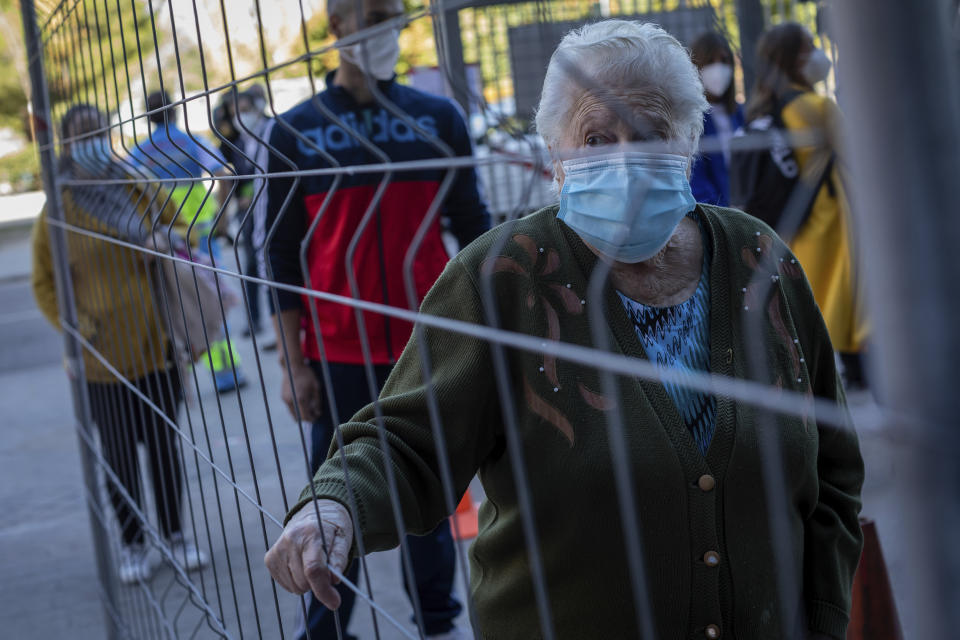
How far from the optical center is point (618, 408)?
1.43 metres

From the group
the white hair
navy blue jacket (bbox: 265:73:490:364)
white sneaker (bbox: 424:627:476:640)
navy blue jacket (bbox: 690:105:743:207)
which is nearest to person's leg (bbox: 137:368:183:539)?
navy blue jacket (bbox: 265:73:490:364)

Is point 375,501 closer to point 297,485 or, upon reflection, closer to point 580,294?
point 580,294

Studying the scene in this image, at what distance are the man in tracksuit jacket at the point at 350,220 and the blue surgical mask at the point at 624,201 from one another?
4.16ft

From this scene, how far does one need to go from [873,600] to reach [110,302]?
2259 millimetres

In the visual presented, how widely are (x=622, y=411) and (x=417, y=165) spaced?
2.13 feet

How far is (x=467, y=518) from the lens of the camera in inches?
170

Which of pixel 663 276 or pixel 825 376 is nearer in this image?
pixel 663 276

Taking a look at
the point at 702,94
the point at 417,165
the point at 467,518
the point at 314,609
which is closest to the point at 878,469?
the point at 467,518

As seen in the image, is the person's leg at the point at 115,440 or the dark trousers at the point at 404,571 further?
the person's leg at the point at 115,440

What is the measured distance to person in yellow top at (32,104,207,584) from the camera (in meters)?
2.78

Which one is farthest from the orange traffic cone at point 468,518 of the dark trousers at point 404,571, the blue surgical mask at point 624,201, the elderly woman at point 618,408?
the blue surgical mask at point 624,201

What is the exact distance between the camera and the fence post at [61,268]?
3242 millimetres

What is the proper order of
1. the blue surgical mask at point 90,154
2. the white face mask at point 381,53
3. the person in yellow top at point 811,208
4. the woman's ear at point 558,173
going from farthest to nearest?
the blue surgical mask at point 90,154
the person in yellow top at point 811,208
the white face mask at point 381,53
the woman's ear at point 558,173

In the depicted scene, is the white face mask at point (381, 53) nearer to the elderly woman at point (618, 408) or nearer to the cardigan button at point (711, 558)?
the elderly woman at point (618, 408)
